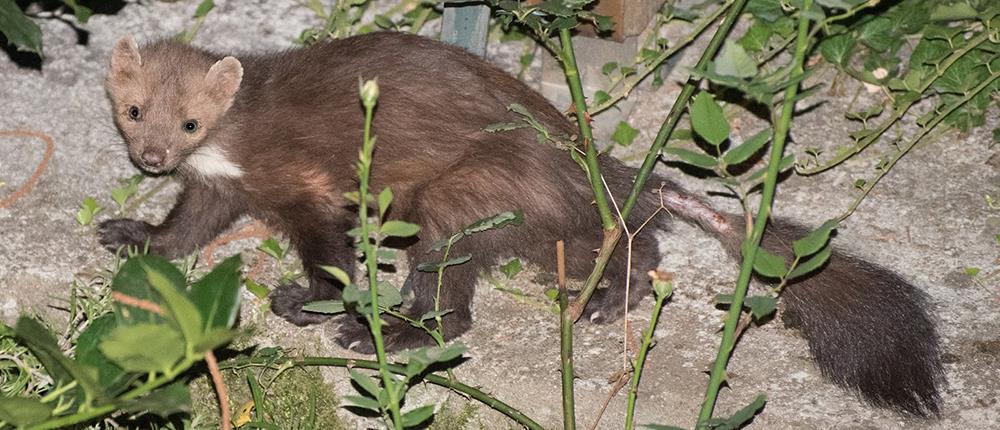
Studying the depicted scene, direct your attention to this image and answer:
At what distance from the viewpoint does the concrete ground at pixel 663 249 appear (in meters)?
3.54

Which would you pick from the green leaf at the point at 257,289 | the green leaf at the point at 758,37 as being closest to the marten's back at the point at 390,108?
the green leaf at the point at 257,289

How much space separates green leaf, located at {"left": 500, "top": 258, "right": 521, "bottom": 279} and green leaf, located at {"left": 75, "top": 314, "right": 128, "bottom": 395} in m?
1.64

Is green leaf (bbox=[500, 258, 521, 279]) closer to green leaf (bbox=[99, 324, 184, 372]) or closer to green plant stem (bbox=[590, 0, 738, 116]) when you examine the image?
green plant stem (bbox=[590, 0, 738, 116])

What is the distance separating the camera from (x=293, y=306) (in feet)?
12.7

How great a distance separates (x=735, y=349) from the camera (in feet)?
12.2

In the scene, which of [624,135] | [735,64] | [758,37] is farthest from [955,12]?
[735,64]

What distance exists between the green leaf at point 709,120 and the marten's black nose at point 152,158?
190 cm

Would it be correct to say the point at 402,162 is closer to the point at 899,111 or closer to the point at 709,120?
the point at 709,120

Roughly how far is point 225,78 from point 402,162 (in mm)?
612

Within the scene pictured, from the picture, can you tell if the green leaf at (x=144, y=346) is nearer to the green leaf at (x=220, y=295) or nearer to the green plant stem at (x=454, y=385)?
the green leaf at (x=220, y=295)

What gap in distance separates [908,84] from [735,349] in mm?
1403

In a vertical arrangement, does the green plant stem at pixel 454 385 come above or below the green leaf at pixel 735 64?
below

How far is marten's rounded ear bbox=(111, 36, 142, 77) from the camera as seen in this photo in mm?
3912

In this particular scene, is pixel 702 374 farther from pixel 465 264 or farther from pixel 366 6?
pixel 366 6
